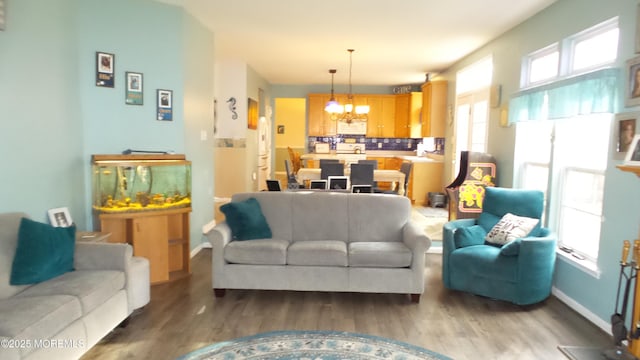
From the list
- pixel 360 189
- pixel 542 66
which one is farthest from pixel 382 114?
pixel 360 189

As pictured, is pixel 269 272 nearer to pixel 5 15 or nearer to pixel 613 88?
pixel 5 15

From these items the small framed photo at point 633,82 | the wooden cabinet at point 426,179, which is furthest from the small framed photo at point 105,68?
the wooden cabinet at point 426,179

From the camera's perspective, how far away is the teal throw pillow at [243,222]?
3986 millimetres

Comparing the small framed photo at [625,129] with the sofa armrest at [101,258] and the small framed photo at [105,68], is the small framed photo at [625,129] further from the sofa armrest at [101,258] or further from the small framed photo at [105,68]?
the small framed photo at [105,68]

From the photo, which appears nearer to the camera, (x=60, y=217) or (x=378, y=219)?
(x=60, y=217)

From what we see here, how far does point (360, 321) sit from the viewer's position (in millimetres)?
3426

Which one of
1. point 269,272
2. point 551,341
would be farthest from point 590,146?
point 269,272

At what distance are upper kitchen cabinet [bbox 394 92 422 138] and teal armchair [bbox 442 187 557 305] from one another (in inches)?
231

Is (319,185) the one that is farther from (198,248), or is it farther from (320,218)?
(198,248)

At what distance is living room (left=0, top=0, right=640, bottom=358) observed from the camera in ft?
10.7

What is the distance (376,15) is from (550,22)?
183cm

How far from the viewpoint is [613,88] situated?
3281 millimetres

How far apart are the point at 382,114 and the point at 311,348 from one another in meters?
8.74

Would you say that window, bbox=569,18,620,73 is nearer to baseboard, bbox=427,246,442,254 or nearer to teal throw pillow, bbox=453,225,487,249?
teal throw pillow, bbox=453,225,487,249
